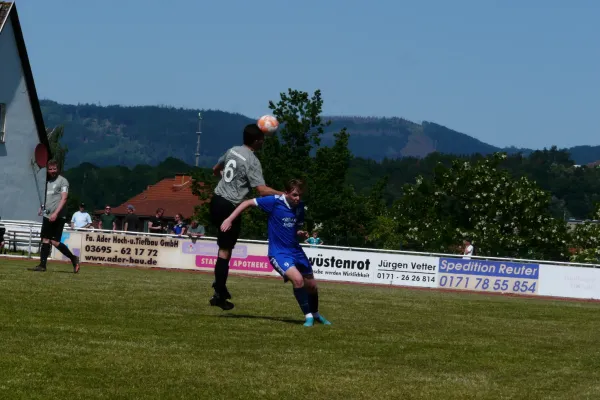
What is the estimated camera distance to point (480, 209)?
94500 millimetres

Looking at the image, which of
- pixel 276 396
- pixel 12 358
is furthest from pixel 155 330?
pixel 276 396

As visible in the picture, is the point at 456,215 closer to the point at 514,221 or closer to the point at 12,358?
the point at 514,221

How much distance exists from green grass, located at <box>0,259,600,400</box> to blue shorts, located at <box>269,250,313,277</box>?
23.7 inches

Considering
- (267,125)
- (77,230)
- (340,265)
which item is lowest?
(340,265)

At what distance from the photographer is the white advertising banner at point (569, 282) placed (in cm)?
3622

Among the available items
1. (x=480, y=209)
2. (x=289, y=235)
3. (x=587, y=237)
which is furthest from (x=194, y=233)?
(x=480, y=209)

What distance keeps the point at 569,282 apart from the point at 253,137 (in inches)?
998

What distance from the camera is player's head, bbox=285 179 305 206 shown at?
40.7 ft

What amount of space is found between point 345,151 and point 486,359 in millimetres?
55324

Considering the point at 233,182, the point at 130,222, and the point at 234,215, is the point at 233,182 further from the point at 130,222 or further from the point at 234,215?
the point at 130,222

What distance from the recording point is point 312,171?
65.0 m

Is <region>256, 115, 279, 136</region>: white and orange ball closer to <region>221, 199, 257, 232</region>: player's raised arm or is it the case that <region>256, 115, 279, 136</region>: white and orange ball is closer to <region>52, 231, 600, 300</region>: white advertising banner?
<region>221, 199, 257, 232</region>: player's raised arm

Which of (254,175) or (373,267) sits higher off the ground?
(254,175)

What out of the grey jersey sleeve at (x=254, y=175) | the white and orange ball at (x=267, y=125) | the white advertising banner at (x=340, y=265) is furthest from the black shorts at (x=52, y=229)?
the white advertising banner at (x=340, y=265)
